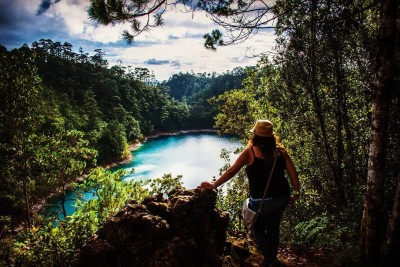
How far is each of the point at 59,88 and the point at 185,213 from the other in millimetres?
61345

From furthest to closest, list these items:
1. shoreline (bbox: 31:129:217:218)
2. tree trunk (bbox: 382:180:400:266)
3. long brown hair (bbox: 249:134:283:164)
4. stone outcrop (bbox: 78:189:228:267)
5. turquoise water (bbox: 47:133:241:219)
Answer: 1. turquoise water (bbox: 47:133:241:219)
2. shoreline (bbox: 31:129:217:218)
3. stone outcrop (bbox: 78:189:228:267)
4. tree trunk (bbox: 382:180:400:266)
5. long brown hair (bbox: 249:134:283:164)

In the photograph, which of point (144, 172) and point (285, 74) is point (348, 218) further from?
point (144, 172)

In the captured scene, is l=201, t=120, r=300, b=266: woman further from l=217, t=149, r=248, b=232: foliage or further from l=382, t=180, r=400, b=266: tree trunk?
l=217, t=149, r=248, b=232: foliage

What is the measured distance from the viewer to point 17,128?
15.8 m

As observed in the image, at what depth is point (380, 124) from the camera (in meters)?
3.35

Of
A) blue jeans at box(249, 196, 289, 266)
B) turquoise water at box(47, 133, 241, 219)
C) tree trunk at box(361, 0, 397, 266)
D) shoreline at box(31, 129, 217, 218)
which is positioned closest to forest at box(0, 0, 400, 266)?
tree trunk at box(361, 0, 397, 266)

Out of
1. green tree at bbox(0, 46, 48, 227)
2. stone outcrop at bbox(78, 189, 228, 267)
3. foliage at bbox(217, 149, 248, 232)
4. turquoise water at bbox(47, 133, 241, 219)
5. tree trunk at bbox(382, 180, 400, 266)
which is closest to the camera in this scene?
tree trunk at bbox(382, 180, 400, 266)

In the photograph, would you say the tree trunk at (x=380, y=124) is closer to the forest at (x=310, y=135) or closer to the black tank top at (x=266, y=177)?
the forest at (x=310, y=135)

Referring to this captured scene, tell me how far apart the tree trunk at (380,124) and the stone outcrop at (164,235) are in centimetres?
207

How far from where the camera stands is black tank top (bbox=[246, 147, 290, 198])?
317 cm

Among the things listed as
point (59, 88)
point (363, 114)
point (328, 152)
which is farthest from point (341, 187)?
point (59, 88)

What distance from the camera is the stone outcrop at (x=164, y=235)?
3744 mm

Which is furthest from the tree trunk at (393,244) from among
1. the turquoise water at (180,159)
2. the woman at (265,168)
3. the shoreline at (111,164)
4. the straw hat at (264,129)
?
the turquoise water at (180,159)

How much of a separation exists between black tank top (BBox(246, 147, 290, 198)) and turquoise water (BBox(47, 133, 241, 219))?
27.6 m
